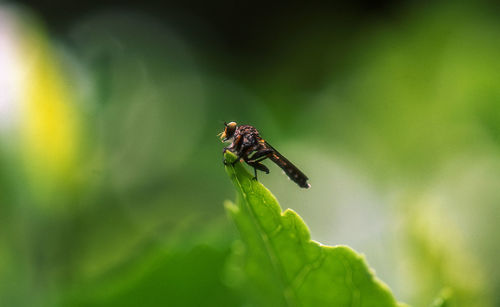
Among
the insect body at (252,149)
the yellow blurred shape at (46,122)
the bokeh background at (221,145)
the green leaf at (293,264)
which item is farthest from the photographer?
the insect body at (252,149)

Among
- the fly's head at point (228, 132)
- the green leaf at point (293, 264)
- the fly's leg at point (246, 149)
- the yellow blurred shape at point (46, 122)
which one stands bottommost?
the green leaf at point (293, 264)

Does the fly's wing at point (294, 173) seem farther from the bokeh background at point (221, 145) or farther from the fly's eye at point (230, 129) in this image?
the bokeh background at point (221, 145)

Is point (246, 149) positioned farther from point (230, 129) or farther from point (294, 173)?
point (294, 173)

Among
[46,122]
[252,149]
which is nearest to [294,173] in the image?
[252,149]

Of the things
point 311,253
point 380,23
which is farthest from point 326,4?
point 311,253

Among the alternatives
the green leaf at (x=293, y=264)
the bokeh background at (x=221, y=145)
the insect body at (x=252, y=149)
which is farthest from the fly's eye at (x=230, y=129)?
the green leaf at (x=293, y=264)

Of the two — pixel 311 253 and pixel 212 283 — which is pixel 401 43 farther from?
pixel 311 253
